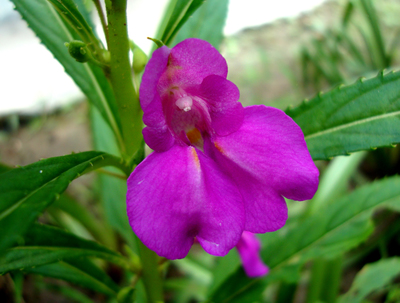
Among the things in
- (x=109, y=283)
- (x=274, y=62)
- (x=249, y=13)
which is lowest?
(x=274, y=62)

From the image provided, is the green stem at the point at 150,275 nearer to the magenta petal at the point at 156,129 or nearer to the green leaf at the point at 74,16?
the magenta petal at the point at 156,129

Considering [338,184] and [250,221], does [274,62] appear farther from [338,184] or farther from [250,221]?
[250,221]

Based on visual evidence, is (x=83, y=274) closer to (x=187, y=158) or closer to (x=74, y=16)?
(x=187, y=158)

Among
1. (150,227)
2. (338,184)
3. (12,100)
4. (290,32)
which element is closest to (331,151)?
(150,227)

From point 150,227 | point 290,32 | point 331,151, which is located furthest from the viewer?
point 290,32

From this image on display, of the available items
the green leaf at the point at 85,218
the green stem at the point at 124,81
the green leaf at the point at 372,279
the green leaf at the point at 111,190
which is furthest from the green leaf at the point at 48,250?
the green leaf at the point at 372,279

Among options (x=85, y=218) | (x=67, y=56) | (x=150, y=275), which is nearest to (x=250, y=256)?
(x=150, y=275)
